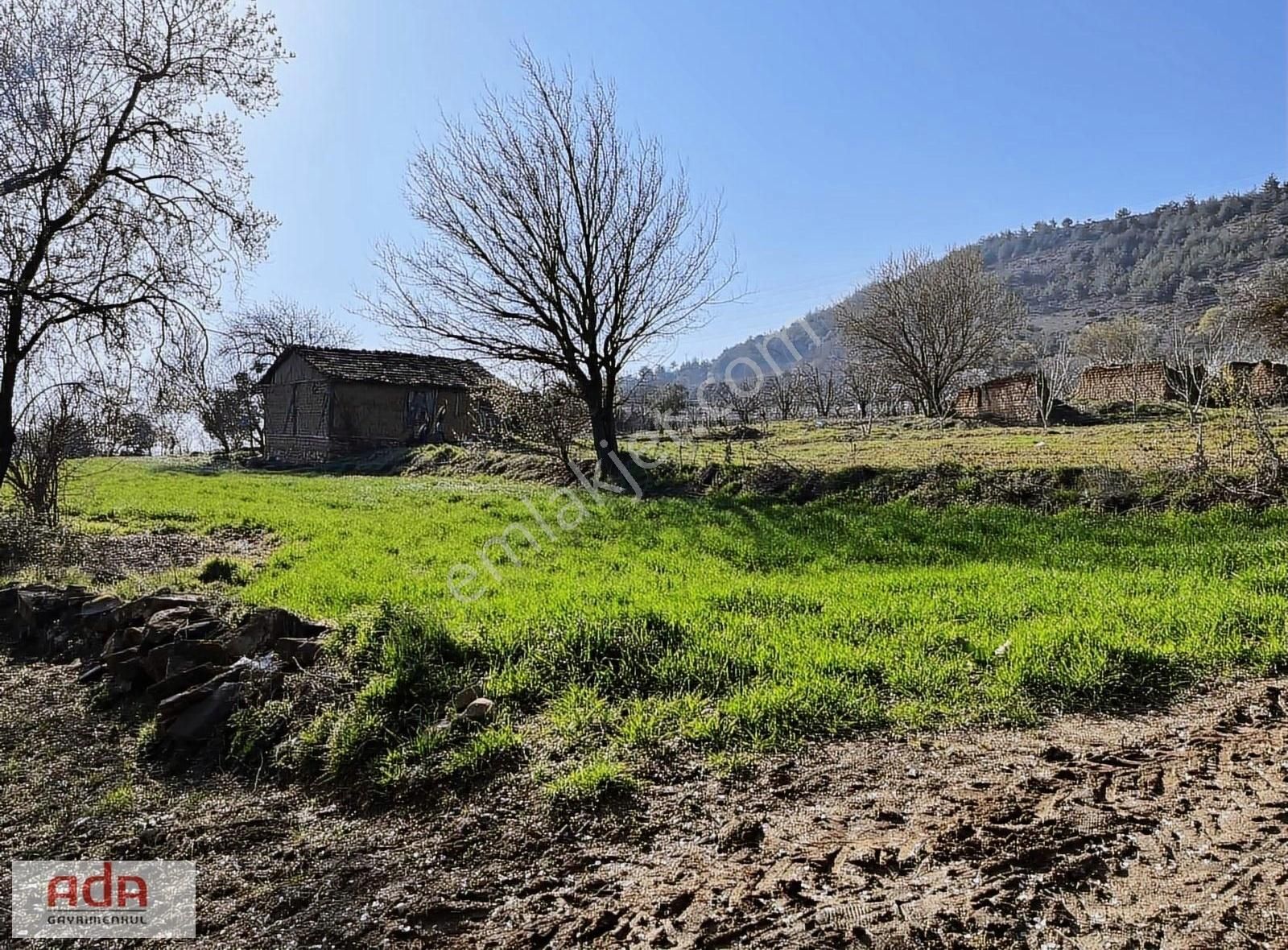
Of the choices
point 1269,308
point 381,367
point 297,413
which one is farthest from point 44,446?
point 1269,308

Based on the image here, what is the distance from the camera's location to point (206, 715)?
14.8 feet

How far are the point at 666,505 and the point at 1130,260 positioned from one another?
142 meters

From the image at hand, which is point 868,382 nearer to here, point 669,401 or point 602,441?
point 669,401

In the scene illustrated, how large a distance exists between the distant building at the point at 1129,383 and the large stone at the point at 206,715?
92.3 feet

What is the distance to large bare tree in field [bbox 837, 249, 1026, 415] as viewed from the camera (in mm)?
34500

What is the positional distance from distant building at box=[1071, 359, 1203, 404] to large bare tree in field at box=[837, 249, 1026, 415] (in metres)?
5.56

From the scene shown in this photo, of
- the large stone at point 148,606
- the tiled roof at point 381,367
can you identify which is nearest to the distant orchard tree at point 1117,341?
the tiled roof at point 381,367

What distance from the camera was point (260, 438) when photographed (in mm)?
40062

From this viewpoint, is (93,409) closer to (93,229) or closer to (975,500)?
(93,229)

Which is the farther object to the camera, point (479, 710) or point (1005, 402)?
point (1005, 402)

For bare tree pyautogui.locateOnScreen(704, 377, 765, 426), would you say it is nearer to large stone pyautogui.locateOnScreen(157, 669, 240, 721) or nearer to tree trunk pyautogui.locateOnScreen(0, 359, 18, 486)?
tree trunk pyautogui.locateOnScreen(0, 359, 18, 486)

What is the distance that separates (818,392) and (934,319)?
14.1 metres

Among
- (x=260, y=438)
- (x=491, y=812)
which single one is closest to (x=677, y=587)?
(x=491, y=812)

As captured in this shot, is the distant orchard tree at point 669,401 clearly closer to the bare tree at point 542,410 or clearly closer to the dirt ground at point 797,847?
the bare tree at point 542,410
